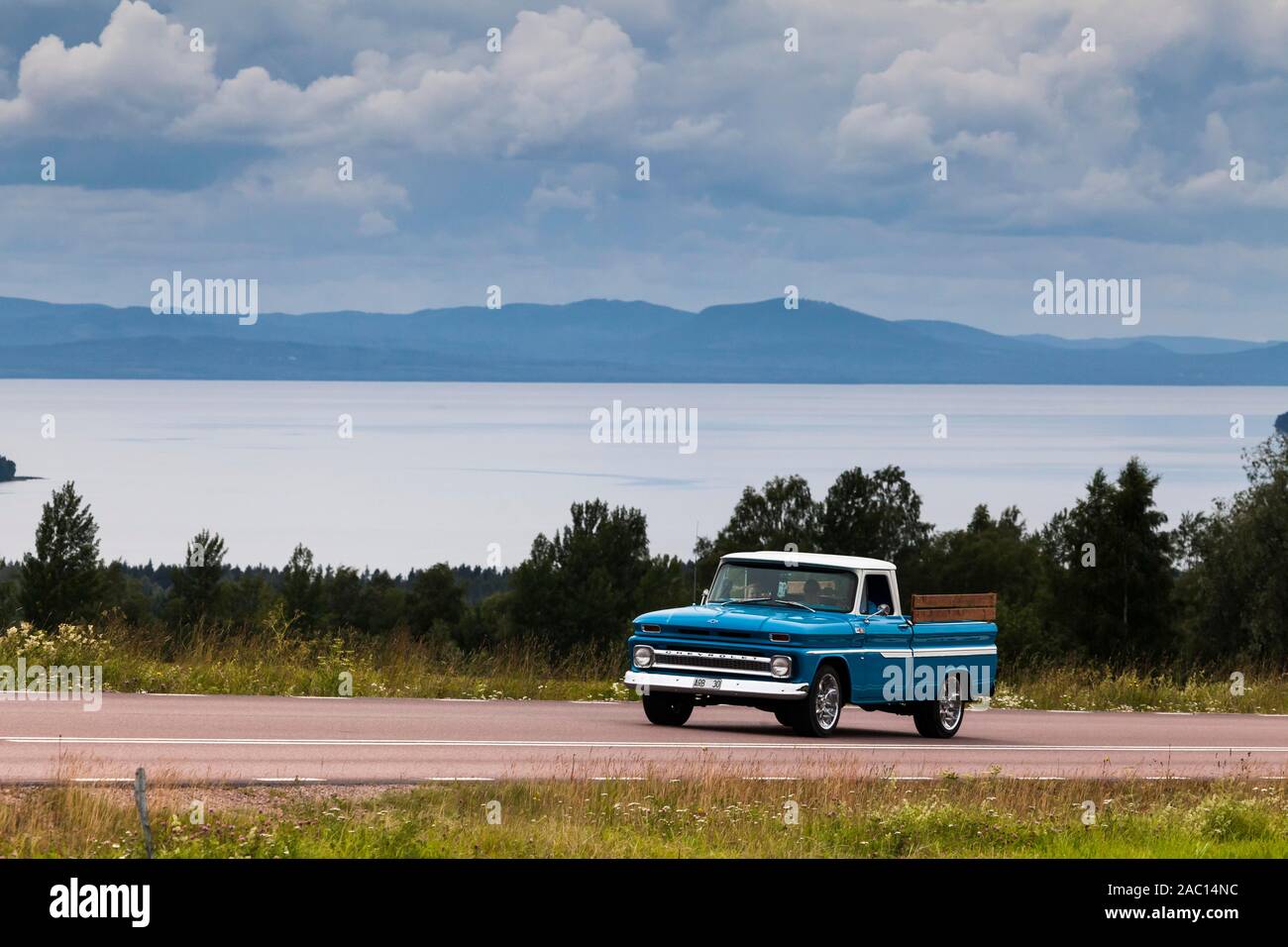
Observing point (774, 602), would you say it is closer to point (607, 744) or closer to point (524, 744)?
point (607, 744)

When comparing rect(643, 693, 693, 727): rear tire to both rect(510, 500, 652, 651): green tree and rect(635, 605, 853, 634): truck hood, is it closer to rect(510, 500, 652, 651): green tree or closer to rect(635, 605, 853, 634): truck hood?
rect(635, 605, 853, 634): truck hood

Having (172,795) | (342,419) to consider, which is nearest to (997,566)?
(342,419)

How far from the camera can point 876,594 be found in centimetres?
2022

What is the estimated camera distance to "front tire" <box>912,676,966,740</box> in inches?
803

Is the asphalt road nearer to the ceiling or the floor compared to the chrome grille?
nearer to the floor

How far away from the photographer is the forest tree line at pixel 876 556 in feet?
281

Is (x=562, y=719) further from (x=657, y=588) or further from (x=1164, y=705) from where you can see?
(x=657, y=588)

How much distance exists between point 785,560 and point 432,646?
302 inches

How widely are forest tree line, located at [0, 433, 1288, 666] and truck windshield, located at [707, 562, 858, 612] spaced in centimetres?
3638

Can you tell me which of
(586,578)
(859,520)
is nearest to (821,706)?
(859,520)

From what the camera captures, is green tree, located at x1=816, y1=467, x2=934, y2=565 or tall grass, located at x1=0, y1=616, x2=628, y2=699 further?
green tree, located at x1=816, y1=467, x2=934, y2=565

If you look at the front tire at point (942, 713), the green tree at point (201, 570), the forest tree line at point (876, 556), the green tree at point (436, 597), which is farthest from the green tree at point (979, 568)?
the front tire at point (942, 713)

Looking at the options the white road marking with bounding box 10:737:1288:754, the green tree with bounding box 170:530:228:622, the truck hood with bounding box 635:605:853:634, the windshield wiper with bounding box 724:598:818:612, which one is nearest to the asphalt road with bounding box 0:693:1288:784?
Result: the white road marking with bounding box 10:737:1288:754

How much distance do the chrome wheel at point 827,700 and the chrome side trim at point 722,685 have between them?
1.37 ft
